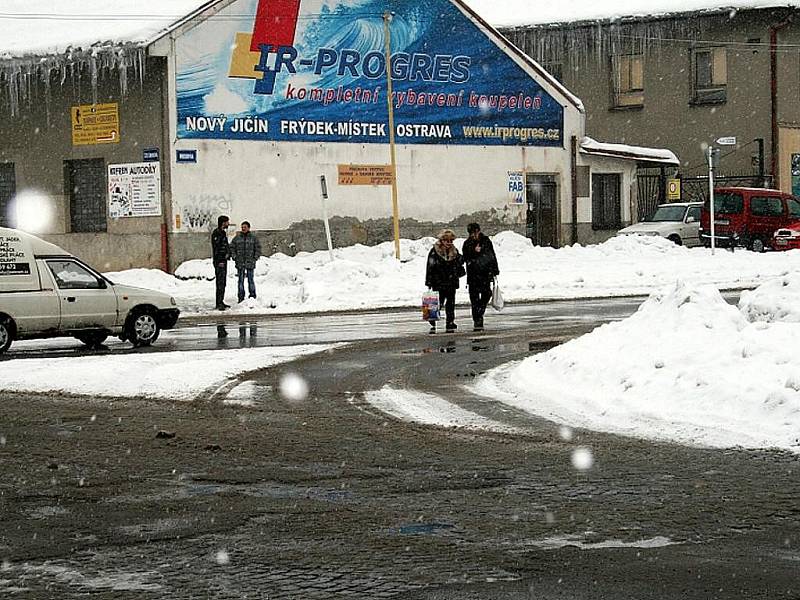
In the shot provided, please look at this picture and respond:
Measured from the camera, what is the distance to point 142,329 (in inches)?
773

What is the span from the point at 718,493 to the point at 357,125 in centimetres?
2918

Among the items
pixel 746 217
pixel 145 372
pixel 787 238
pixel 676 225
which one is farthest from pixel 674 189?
pixel 145 372

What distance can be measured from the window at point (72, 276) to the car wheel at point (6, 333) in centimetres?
92

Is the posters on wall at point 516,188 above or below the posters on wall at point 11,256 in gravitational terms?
above

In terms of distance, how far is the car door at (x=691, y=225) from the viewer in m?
40.9

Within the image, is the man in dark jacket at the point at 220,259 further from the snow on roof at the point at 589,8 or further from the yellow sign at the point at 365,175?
the snow on roof at the point at 589,8

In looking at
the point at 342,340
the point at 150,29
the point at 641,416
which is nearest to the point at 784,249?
the point at 150,29

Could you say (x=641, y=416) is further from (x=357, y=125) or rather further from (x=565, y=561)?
(x=357, y=125)

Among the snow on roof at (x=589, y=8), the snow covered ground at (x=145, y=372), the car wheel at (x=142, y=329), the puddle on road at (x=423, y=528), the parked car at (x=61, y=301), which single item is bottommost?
the puddle on road at (x=423, y=528)

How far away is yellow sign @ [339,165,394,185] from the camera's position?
120 ft

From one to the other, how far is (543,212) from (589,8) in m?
10.6

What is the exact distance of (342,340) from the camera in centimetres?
1944

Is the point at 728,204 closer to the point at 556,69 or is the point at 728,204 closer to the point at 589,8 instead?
the point at 556,69

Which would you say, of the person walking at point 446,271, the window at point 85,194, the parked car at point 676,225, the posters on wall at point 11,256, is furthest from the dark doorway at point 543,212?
the posters on wall at point 11,256
